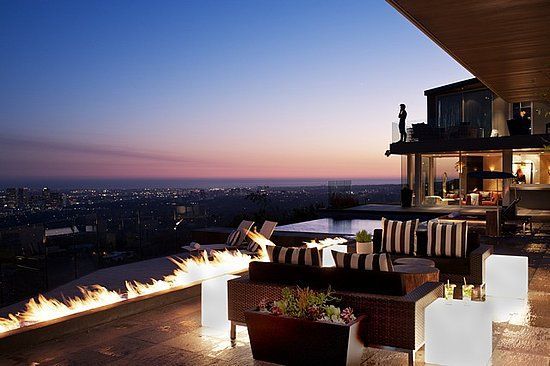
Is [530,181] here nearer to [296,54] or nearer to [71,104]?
[296,54]

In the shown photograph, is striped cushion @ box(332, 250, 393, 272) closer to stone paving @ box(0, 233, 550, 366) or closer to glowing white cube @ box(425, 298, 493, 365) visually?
glowing white cube @ box(425, 298, 493, 365)

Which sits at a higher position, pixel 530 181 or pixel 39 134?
pixel 39 134

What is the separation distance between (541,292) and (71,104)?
18.4 m

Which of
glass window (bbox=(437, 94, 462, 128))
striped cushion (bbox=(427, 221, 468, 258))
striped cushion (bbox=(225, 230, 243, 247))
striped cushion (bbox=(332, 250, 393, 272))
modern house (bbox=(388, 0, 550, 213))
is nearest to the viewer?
striped cushion (bbox=(332, 250, 393, 272))

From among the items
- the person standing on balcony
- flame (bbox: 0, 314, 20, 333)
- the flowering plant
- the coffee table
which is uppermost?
the person standing on balcony

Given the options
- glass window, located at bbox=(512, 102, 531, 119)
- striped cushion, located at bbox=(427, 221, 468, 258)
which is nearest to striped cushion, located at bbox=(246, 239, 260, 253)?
striped cushion, located at bbox=(427, 221, 468, 258)

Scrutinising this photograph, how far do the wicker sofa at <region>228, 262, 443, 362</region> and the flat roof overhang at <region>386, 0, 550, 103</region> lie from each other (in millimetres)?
2403

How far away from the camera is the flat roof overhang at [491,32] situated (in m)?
4.87

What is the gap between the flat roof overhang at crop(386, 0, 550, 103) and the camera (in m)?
4.87

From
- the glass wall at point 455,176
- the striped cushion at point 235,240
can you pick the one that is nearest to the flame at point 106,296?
the striped cushion at point 235,240

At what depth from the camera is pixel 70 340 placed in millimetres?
5242

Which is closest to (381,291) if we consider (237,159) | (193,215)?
(193,215)

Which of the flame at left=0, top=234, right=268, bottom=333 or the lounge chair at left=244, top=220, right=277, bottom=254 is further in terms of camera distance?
the lounge chair at left=244, top=220, right=277, bottom=254

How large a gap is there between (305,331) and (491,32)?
146 inches
